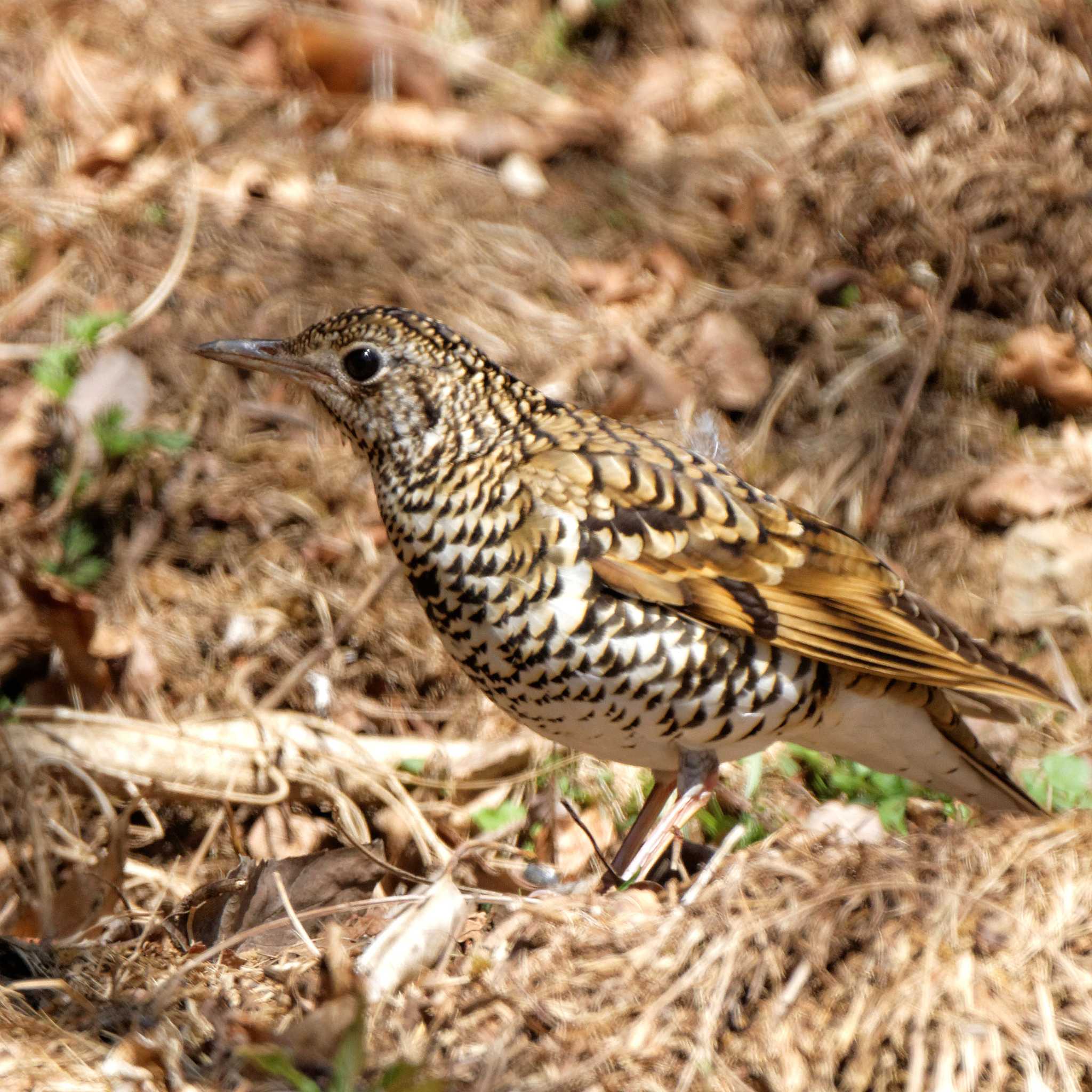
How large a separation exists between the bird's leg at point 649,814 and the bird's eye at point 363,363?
1.40 m

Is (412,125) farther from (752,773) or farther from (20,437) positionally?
(752,773)

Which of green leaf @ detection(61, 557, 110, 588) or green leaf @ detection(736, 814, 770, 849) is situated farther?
green leaf @ detection(61, 557, 110, 588)

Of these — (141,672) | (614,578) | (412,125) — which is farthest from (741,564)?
(412,125)

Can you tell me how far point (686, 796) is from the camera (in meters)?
3.70

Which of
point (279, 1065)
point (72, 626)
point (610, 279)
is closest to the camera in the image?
point (279, 1065)

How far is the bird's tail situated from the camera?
3871 mm

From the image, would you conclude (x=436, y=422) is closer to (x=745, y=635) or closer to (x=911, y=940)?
(x=745, y=635)

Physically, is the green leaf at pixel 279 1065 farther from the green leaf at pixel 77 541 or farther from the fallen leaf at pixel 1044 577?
the fallen leaf at pixel 1044 577

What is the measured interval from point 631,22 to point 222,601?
412 cm

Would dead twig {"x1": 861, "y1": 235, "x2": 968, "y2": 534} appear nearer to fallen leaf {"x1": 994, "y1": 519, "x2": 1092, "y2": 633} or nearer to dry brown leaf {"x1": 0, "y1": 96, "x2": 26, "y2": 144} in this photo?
fallen leaf {"x1": 994, "y1": 519, "x2": 1092, "y2": 633}

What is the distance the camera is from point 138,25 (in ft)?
23.0

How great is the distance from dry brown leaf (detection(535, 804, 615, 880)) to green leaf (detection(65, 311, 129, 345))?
2746 mm

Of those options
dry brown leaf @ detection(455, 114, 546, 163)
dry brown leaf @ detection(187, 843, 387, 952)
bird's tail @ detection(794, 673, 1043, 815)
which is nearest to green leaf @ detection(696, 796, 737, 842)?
bird's tail @ detection(794, 673, 1043, 815)

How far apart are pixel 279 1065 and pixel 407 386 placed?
1752 millimetres
